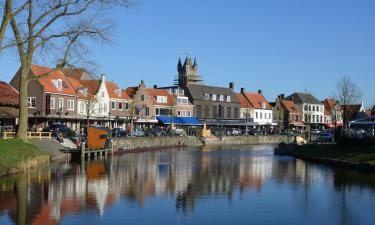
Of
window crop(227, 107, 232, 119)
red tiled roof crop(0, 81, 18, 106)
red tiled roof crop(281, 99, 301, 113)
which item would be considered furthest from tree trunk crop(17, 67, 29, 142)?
red tiled roof crop(281, 99, 301, 113)

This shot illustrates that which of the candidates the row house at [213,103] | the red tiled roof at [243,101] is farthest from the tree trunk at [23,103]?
the red tiled roof at [243,101]

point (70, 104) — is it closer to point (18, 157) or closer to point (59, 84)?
point (59, 84)

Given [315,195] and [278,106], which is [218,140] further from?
[315,195]

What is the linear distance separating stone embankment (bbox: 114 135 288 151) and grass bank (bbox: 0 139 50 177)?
66.4 ft

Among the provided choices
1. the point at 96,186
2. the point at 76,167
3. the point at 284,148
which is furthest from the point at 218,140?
the point at 96,186

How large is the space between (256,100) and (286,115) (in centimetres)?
1018

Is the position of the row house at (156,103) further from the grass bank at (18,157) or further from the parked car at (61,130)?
the grass bank at (18,157)

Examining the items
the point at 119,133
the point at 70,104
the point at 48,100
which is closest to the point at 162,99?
the point at 70,104

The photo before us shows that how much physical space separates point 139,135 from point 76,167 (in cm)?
3079

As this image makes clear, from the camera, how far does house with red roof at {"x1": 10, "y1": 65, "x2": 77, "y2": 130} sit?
65.1m

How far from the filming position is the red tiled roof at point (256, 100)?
4548 inches

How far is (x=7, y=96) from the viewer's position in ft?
170

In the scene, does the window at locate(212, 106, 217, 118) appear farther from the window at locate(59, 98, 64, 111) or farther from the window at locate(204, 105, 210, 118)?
the window at locate(59, 98, 64, 111)

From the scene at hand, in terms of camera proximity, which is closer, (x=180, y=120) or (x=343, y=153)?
(x=343, y=153)
